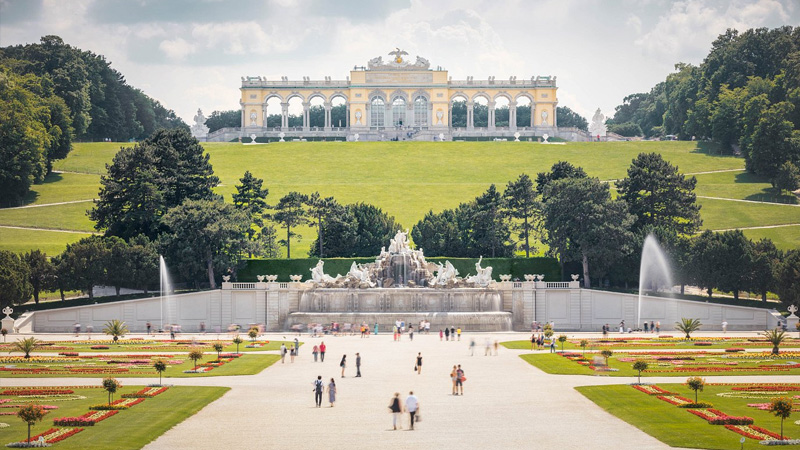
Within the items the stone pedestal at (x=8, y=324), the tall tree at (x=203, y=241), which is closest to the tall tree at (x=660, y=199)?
the tall tree at (x=203, y=241)

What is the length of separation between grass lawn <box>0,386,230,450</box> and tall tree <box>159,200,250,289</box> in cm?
3406

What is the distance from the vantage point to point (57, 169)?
108 m

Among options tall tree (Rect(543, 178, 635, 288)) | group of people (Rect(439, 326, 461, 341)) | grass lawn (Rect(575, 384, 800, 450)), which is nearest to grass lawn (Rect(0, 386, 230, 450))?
grass lawn (Rect(575, 384, 800, 450))

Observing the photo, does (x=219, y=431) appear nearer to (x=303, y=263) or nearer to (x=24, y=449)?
(x=24, y=449)

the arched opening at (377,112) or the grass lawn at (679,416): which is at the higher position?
the arched opening at (377,112)

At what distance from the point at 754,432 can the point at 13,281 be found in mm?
47434

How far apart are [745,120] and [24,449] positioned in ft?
289

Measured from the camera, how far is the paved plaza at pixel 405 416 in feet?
94.6

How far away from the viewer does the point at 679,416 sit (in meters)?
32.0

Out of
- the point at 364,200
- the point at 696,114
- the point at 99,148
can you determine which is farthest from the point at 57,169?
the point at 696,114

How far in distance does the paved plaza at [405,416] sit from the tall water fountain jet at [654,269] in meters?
25.8

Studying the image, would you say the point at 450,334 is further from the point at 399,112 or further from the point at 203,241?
the point at 399,112

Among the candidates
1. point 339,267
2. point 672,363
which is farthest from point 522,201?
point 672,363

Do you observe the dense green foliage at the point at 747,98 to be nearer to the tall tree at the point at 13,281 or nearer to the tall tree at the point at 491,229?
the tall tree at the point at 491,229
